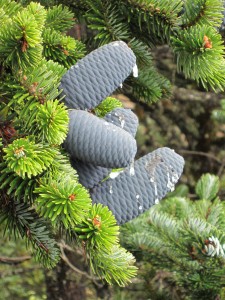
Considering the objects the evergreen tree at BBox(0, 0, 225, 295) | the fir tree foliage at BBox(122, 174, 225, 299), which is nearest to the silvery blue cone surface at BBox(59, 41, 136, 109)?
the evergreen tree at BBox(0, 0, 225, 295)

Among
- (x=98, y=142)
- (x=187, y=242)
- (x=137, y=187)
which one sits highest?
(x=98, y=142)

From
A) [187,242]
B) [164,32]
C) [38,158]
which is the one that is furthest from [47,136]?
[187,242]

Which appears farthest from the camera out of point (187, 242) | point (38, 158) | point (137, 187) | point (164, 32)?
point (187, 242)

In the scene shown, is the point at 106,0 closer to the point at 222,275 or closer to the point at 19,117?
the point at 19,117

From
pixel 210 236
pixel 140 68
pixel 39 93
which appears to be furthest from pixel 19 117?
pixel 210 236

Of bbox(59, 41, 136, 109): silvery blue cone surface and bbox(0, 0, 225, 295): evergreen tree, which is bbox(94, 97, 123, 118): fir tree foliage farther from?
bbox(59, 41, 136, 109): silvery blue cone surface

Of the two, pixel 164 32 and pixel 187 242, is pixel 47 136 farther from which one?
pixel 187 242

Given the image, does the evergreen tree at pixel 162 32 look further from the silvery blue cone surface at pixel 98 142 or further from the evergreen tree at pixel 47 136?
the silvery blue cone surface at pixel 98 142
